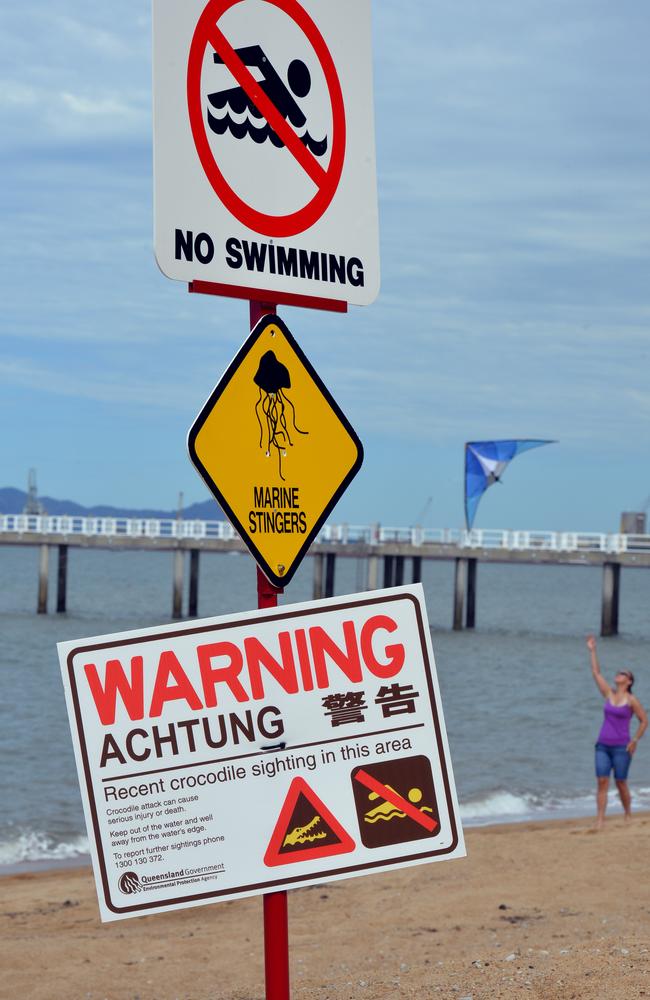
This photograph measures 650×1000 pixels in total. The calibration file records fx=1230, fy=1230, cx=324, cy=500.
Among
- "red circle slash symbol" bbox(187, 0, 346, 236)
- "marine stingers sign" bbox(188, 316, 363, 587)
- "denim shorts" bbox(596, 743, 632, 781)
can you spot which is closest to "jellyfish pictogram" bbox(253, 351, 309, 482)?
"marine stingers sign" bbox(188, 316, 363, 587)

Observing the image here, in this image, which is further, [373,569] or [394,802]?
[373,569]

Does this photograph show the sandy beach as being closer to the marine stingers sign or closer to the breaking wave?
the breaking wave

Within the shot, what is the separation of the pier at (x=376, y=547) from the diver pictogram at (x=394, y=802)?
39372mm

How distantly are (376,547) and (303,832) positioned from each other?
44.7 m

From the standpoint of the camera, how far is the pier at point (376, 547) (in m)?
43.5

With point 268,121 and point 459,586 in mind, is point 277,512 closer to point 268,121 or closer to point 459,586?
point 268,121

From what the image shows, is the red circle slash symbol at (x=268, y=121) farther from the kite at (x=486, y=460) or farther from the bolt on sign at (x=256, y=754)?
the kite at (x=486, y=460)

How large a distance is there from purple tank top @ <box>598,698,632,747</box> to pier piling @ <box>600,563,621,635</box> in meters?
32.1

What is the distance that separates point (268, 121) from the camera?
3.33m

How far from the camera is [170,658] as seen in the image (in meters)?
3.09

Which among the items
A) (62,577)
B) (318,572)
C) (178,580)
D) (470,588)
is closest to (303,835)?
(318,572)

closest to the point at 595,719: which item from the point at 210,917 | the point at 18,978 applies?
the point at 210,917

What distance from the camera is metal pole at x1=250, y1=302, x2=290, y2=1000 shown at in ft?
10.3

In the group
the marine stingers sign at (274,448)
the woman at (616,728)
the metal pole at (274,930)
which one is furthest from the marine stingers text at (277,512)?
the woman at (616,728)
